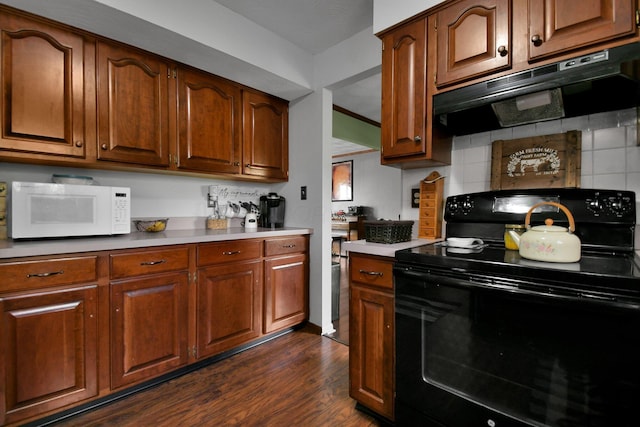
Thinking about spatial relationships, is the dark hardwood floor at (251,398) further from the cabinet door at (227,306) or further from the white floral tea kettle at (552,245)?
the white floral tea kettle at (552,245)

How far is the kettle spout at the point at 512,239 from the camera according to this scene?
4.28ft

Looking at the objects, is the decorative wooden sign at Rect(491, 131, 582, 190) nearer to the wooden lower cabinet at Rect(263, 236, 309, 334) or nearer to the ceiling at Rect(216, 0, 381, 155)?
the ceiling at Rect(216, 0, 381, 155)

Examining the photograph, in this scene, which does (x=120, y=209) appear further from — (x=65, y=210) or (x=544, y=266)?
(x=544, y=266)

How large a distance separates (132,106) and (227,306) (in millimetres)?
1503

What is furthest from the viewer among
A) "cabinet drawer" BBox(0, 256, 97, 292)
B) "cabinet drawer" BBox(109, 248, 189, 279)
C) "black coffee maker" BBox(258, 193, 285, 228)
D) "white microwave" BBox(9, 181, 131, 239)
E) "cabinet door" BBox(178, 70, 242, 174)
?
"black coffee maker" BBox(258, 193, 285, 228)

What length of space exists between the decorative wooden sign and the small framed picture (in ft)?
18.4

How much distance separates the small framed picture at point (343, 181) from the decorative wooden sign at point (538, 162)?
18.4ft

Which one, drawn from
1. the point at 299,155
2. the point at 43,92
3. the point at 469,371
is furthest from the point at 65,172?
the point at 469,371

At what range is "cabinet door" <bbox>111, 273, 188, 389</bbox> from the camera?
5.49ft

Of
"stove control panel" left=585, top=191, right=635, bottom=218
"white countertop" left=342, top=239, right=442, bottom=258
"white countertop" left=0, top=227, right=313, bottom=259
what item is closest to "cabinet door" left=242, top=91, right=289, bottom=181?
"white countertop" left=0, top=227, right=313, bottom=259

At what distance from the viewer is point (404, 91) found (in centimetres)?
169

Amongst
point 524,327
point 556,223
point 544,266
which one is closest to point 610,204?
point 556,223

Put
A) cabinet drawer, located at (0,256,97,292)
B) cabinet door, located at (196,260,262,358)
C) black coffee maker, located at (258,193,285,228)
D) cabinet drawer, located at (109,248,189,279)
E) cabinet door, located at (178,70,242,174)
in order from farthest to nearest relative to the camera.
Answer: black coffee maker, located at (258,193,285,228)
cabinet door, located at (178,70,242,174)
cabinet door, located at (196,260,262,358)
cabinet drawer, located at (109,248,189,279)
cabinet drawer, located at (0,256,97,292)

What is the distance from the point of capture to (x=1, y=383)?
53.6 inches
